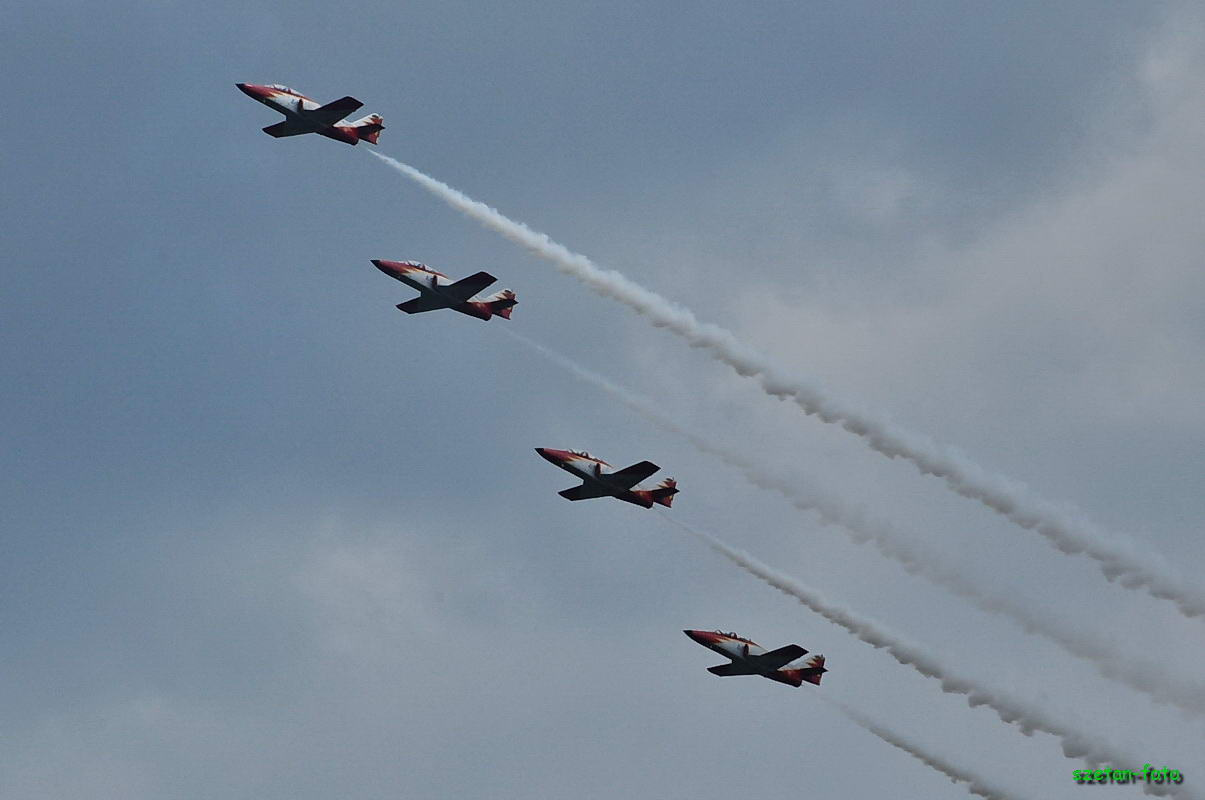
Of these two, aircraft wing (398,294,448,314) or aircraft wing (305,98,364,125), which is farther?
aircraft wing (398,294,448,314)

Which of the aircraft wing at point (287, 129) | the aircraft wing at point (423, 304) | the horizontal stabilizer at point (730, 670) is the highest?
the aircraft wing at point (287, 129)

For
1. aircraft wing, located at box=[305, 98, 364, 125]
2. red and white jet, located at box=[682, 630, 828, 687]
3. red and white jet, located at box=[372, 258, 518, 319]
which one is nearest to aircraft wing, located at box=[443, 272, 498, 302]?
red and white jet, located at box=[372, 258, 518, 319]

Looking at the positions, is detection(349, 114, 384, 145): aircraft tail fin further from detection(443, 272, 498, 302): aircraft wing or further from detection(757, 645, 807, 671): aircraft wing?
detection(757, 645, 807, 671): aircraft wing

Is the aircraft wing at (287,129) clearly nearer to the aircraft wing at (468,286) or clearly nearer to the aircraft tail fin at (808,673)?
the aircraft wing at (468,286)

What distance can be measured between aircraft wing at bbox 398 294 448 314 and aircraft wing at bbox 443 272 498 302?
1.03 metres

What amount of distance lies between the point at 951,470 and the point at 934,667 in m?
12.1

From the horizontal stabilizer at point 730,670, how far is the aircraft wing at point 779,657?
3.13 ft

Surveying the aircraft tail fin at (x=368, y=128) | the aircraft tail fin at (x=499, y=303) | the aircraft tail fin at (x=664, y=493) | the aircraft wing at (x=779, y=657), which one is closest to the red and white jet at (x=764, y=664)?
the aircraft wing at (x=779, y=657)

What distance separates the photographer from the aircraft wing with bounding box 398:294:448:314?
125312 millimetres

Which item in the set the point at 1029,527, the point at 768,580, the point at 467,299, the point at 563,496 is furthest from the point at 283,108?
the point at 1029,527

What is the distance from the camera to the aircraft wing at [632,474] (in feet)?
391

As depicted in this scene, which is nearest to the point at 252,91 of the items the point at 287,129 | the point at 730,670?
the point at 287,129

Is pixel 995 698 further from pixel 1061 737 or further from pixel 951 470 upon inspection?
pixel 951 470

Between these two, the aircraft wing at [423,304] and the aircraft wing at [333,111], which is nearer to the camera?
the aircraft wing at [333,111]
